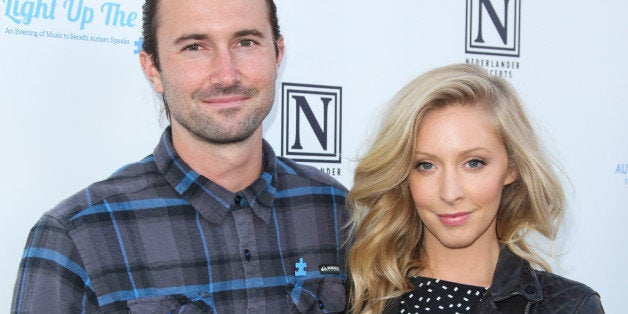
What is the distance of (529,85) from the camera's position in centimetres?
267

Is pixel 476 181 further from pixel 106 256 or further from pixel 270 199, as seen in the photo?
pixel 106 256

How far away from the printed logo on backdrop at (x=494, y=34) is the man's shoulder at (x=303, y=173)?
0.77m

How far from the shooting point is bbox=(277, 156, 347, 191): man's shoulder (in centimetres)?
202

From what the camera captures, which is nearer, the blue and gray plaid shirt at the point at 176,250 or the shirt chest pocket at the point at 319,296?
the blue and gray plaid shirt at the point at 176,250

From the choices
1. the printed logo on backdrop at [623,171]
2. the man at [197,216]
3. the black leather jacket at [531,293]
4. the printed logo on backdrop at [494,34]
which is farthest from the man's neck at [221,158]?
the printed logo on backdrop at [623,171]

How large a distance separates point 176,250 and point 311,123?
0.76 m

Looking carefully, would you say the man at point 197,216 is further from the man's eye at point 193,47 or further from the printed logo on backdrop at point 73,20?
the printed logo on backdrop at point 73,20

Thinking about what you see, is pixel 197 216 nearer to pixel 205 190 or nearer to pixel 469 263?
pixel 205 190

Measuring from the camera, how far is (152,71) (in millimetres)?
1913

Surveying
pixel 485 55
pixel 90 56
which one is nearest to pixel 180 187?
pixel 90 56

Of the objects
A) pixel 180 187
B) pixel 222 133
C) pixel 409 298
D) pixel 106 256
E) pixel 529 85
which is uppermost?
pixel 529 85

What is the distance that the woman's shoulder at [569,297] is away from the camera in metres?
1.65

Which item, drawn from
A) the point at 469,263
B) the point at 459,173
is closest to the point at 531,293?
the point at 469,263

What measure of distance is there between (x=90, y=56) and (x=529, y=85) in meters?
1.39
